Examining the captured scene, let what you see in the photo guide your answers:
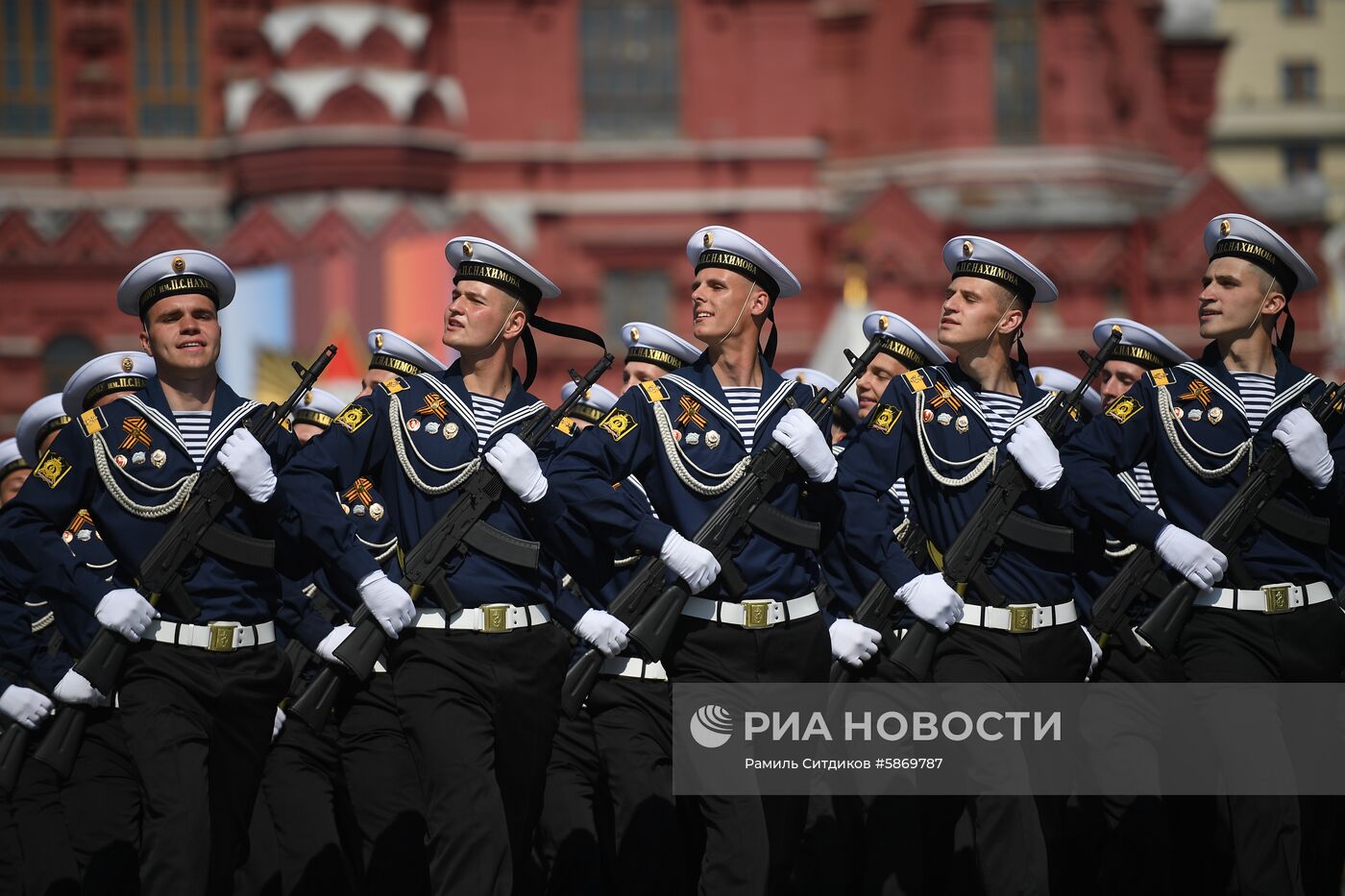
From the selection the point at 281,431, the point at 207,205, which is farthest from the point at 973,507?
the point at 207,205

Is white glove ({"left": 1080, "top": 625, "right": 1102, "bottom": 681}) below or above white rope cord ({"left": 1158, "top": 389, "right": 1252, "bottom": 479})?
below

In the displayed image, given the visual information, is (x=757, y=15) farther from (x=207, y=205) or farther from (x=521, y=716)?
(x=521, y=716)

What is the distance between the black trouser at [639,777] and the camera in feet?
26.8

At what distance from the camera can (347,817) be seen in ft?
28.7

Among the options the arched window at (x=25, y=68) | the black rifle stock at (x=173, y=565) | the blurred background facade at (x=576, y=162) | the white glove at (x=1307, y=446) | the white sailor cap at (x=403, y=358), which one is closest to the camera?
the black rifle stock at (x=173, y=565)

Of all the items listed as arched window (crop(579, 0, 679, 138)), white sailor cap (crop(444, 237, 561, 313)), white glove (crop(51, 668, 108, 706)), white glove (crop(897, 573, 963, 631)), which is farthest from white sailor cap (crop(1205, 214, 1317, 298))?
arched window (crop(579, 0, 679, 138))

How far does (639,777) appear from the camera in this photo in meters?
8.15

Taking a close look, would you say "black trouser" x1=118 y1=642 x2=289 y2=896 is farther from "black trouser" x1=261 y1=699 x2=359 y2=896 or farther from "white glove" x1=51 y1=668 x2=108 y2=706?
"black trouser" x1=261 y1=699 x2=359 y2=896

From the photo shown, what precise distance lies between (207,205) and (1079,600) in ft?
87.5

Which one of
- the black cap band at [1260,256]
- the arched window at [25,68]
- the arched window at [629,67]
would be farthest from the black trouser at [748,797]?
the arched window at [25,68]

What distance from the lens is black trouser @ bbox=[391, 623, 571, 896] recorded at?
7223 millimetres

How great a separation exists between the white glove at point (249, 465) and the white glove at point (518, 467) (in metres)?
0.76

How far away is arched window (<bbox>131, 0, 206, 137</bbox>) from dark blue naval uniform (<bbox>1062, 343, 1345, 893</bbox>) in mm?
27682

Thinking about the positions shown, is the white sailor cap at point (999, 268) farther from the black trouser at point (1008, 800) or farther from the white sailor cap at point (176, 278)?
the white sailor cap at point (176, 278)
